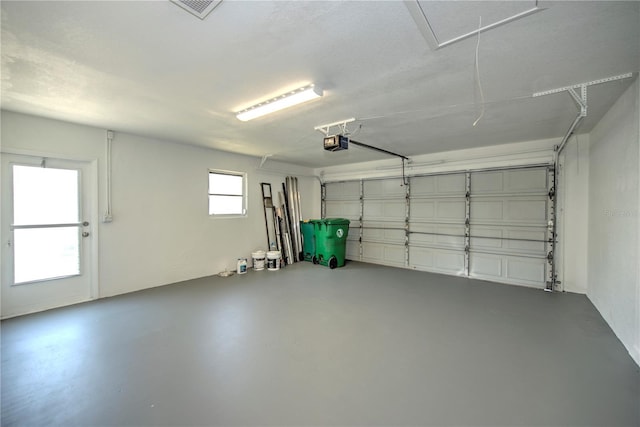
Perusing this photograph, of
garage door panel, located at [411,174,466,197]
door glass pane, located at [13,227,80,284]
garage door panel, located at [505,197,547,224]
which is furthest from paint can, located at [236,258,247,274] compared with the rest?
garage door panel, located at [505,197,547,224]

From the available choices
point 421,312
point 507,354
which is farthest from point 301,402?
point 421,312

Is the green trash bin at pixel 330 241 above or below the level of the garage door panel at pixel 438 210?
below

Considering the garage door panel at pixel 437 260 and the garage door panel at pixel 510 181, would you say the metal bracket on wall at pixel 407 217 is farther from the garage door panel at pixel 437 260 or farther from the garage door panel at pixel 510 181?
the garage door panel at pixel 510 181

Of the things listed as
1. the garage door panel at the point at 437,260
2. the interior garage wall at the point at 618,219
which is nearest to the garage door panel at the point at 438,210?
the garage door panel at the point at 437,260

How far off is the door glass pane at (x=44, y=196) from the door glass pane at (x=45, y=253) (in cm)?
15

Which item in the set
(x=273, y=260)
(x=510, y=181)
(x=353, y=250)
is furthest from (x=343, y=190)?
(x=510, y=181)

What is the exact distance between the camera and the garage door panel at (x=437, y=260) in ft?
17.3

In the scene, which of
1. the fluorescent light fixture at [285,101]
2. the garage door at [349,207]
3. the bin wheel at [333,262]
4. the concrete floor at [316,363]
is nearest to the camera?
the concrete floor at [316,363]

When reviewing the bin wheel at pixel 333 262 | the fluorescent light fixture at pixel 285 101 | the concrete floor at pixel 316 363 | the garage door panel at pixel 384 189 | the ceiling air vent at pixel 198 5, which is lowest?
the concrete floor at pixel 316 363

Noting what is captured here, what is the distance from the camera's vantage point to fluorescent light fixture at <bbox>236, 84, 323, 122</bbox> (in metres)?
2.47

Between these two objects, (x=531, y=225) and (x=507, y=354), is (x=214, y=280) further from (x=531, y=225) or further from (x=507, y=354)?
(x=531, y=225)

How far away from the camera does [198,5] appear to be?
1462 millimetres

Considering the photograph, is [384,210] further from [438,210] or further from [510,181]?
[510,181]

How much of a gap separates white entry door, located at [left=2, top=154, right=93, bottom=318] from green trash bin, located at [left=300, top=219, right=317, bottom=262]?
4046 millimetres
